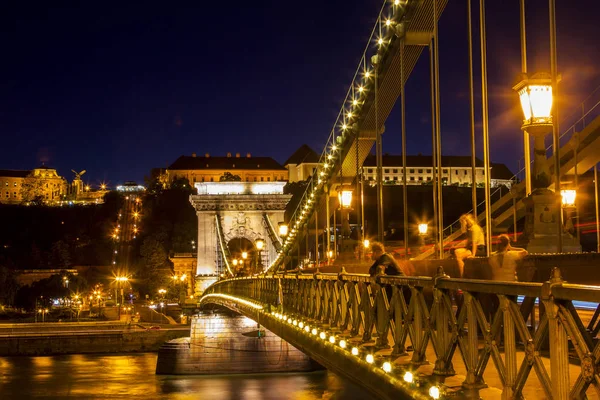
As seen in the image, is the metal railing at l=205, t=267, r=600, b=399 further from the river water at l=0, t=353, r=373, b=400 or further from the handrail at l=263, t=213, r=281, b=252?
the handrail at l=263, t=213, r=281, b=252

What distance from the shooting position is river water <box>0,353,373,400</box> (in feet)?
104

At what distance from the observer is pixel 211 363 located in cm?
3638

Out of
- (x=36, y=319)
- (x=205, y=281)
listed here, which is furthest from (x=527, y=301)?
(x=36, y=319)

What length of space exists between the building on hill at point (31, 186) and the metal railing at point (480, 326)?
144 meters

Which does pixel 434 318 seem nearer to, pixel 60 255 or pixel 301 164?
pixel 60 255

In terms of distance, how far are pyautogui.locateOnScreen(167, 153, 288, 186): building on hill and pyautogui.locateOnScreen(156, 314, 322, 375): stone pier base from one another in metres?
87.5

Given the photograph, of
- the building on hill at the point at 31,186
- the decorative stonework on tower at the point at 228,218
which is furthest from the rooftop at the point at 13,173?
the decorative stonework on tower at the point at 228,218

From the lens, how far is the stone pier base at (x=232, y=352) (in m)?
35.5

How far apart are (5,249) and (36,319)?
125 ft

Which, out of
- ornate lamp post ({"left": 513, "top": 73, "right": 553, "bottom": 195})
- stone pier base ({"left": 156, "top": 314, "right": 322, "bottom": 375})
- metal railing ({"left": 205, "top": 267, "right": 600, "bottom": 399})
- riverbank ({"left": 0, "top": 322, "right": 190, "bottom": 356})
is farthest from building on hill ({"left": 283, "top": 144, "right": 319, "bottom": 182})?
ornate lamp post ({"left": 513, "top": 73, "right": 553, "bottom": 195})

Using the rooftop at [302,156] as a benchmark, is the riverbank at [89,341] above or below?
below

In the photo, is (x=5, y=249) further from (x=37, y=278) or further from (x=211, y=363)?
(x=211, y=363)

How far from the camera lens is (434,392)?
17.4 ft

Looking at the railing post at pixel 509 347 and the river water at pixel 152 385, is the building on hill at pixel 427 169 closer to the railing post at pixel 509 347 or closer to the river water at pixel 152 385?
the river water at pixel 152 385
